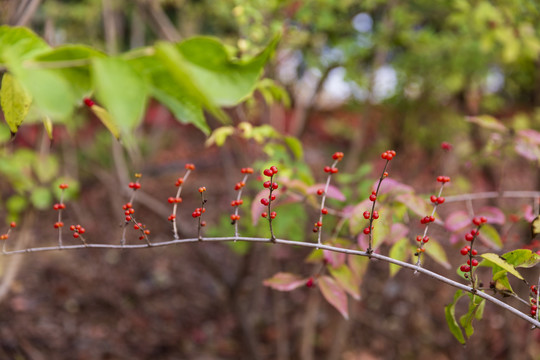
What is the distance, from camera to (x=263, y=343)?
10.8 ft

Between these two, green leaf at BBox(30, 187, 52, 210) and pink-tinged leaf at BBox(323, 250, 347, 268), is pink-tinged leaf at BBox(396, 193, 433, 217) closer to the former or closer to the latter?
pink-tinged leaf at BBox(323, 250, 347, 268)

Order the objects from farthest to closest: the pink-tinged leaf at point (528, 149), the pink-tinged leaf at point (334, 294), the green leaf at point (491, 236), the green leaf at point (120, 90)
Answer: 1. the pink-tinged leaf at point (528, 149)
2. the green leaf at point (491, 236)
3. the pink-tinged leaf at point (334, 294)
4. the green leaf at point (120, 90)

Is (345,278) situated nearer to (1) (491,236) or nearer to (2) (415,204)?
(2) (415,204)

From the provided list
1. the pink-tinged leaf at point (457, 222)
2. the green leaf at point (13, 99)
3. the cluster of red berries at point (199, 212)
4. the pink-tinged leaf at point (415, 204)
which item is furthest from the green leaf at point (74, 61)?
the pink-tinged leaf at point (457, 222)

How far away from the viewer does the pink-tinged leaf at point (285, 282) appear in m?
1.03

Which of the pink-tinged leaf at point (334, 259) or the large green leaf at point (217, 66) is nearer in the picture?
the large green leaf at point (217, 66)

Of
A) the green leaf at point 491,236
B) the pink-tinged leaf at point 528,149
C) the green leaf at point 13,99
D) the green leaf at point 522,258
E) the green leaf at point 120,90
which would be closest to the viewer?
the green leaf at point 120,90

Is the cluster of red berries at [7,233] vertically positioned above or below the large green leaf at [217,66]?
below

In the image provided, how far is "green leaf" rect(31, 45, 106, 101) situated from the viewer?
49cm

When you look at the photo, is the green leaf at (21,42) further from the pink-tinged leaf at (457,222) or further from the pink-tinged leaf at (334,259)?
the pink-tinged leaf at (457,222)

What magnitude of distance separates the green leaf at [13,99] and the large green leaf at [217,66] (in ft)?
0.89

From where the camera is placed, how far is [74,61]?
0.50 m

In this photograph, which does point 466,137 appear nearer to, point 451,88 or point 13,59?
point 451,88

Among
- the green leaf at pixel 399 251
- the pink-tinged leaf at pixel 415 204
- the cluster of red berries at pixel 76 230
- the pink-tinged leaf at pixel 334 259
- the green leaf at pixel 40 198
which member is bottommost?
the green leaf at pixel 40 198
